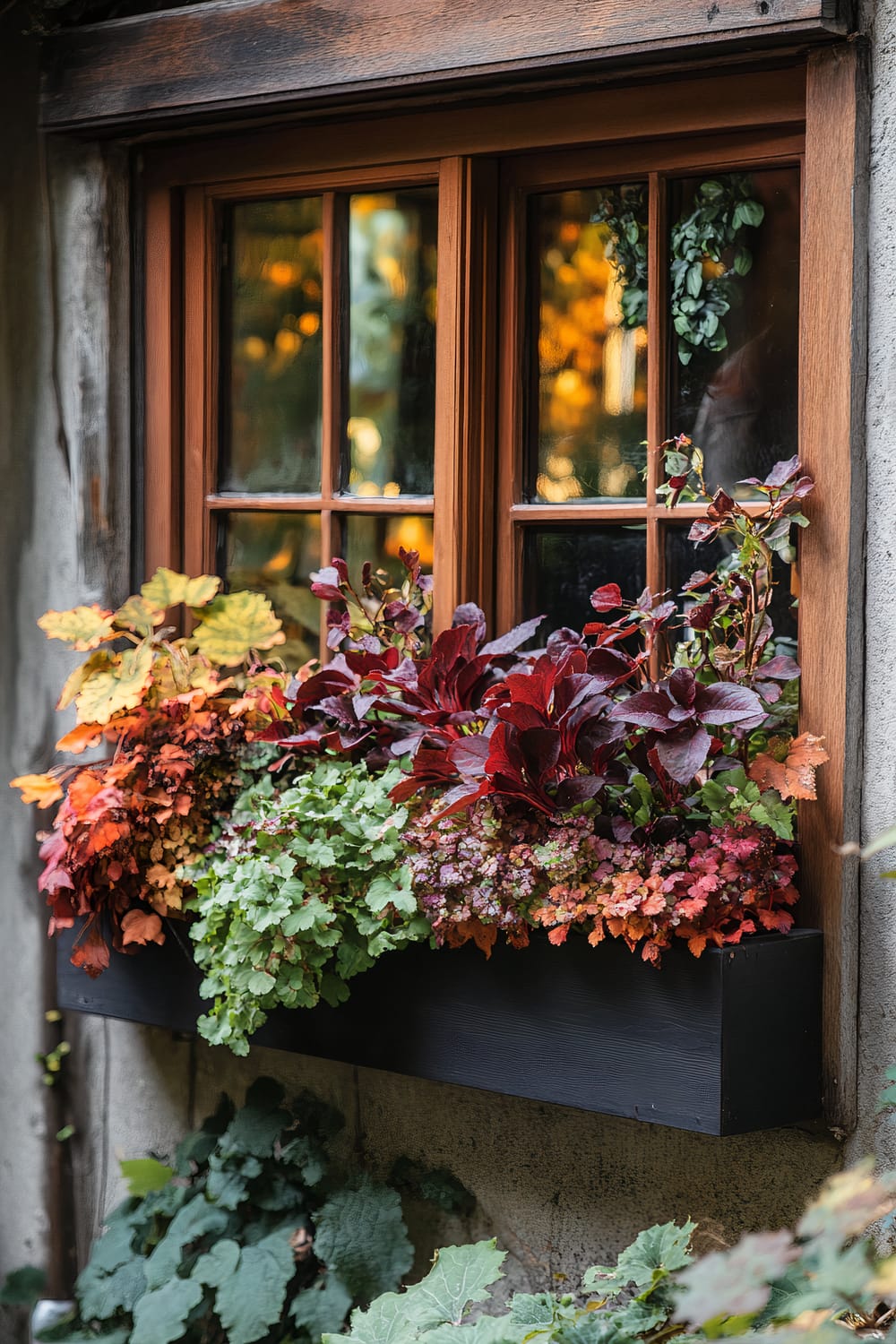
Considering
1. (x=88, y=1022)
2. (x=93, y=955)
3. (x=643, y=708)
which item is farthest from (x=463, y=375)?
(x=88, y=1022)

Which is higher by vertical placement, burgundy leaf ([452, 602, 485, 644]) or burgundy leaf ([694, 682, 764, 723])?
burgundy leaf ([452, 602, 485, 644])

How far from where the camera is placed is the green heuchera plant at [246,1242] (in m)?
2.19

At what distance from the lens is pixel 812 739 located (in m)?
1.88

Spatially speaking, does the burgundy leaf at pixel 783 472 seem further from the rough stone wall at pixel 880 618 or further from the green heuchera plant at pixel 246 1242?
the green heuchera plant at pixel 246 1242

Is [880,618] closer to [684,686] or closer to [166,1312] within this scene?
[684,686]

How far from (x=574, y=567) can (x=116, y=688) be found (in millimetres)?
874

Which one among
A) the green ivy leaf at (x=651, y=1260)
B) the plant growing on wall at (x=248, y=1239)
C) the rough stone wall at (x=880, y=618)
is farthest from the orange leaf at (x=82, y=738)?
the rough stone wall at (x=880, y=618)

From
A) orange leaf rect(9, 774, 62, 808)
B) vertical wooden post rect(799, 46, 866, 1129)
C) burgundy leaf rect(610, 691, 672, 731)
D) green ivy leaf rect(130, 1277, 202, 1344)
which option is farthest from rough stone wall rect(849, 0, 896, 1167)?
orange leaf rect(9, 774, 62, 808)

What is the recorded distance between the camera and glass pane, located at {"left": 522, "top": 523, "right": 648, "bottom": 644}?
7.39 ft

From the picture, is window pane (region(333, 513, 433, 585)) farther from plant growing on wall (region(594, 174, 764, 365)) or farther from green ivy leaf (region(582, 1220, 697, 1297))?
green ivy leaf (region(582, 1220, 697, 1297))

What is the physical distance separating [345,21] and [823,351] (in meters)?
1.07

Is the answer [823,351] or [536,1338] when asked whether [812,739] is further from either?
[536,1338]

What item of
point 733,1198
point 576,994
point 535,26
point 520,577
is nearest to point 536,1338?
point 576,994

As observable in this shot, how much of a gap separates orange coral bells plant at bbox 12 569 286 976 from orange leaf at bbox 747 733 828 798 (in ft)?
2.89
